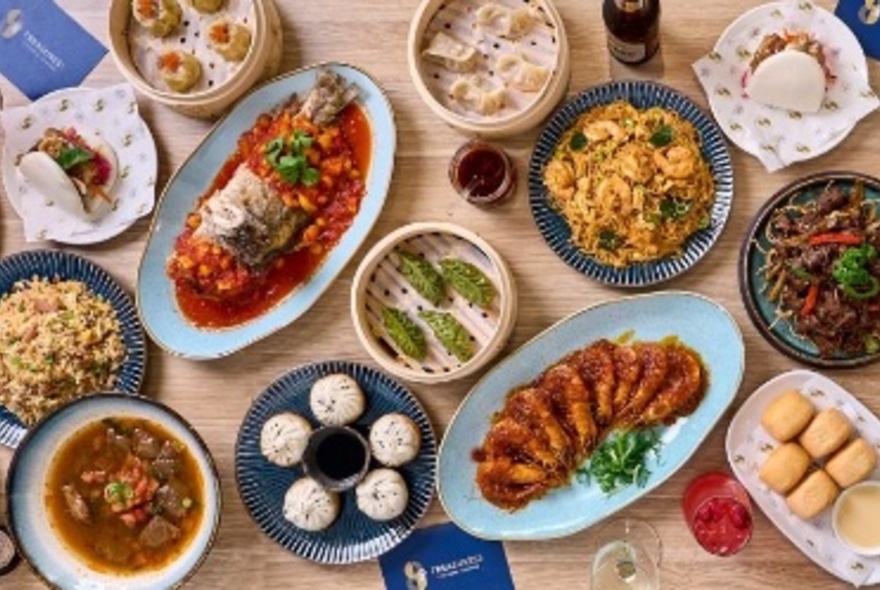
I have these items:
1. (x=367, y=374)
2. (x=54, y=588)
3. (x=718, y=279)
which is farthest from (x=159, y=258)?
(x=718, y=279)

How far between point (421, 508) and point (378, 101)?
1287 millimetres

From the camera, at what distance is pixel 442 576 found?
174 inches

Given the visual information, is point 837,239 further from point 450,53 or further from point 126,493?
point 126,493

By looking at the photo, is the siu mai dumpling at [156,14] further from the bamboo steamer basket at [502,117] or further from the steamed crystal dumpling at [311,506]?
the steamed crystal dumpling at [311,506]

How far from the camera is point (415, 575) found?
443 centimetres

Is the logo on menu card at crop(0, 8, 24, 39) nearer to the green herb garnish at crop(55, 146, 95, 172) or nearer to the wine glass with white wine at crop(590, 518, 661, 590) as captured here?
the green herb garnish at crop(55, 146, 95, 172)

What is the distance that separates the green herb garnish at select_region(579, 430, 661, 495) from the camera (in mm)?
4211

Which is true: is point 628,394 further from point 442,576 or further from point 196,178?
point 196,178

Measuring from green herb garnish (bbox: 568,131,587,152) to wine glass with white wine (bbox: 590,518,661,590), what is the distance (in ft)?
3.78

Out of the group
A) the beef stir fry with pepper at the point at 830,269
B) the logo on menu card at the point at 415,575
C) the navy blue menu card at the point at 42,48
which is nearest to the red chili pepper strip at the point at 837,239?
the beef stir fry with pepper at the point at 830,269

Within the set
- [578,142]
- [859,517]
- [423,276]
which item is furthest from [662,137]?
[859,517]

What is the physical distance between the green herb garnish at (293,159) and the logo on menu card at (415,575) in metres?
1.25

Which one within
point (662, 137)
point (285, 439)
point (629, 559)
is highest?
point (662, 137)

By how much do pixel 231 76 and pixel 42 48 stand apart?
735mm
